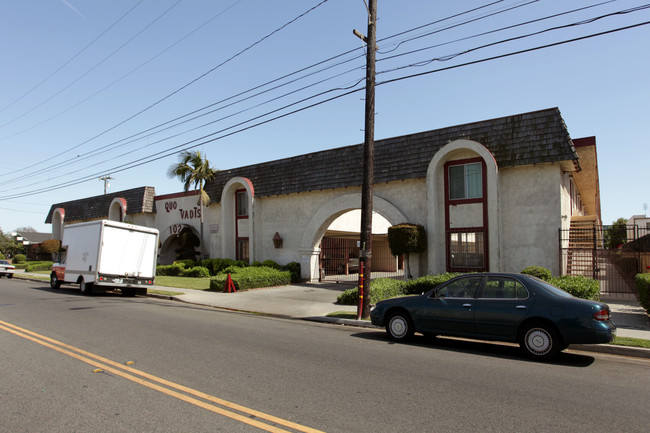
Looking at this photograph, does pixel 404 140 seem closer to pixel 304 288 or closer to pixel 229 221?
pixel 304 288

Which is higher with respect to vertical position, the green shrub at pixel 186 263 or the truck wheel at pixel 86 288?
the green shrub at pixel 186 263

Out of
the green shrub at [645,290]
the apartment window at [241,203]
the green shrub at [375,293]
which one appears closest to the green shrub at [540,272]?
the green shrub at [645,290]

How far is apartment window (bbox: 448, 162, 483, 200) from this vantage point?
59.7 feet

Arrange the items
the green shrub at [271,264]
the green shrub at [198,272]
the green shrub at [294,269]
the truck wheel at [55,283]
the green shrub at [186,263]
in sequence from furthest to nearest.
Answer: the green shrub at [186,263]
the green shrub at [198,272]
the green shrub at [271,264]
the green shrub at [294,269]
the truck wheel at [55,283]

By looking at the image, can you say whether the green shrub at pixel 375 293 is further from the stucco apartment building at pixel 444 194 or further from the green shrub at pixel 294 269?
the green shrub at pixel 294 269

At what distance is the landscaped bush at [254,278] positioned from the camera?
19.7 metres

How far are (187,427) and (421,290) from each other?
12.3 meters

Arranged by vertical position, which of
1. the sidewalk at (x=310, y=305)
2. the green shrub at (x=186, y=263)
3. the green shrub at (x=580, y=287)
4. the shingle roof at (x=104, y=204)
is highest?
the shingle roof at (x=104, y=204)

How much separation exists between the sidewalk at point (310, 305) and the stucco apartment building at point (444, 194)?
343cm

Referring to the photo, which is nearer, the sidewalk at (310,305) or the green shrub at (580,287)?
the sidewalk at (310,305)

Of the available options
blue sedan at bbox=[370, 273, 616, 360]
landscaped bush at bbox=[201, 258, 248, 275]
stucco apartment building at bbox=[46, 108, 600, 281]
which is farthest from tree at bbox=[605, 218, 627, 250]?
landscaped bush at bbox=[201, 258, 248, 275]

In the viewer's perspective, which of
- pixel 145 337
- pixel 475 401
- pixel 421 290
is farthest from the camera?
pixel 421 290

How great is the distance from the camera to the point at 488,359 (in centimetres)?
765

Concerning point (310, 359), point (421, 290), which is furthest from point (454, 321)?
point (421, 290)
